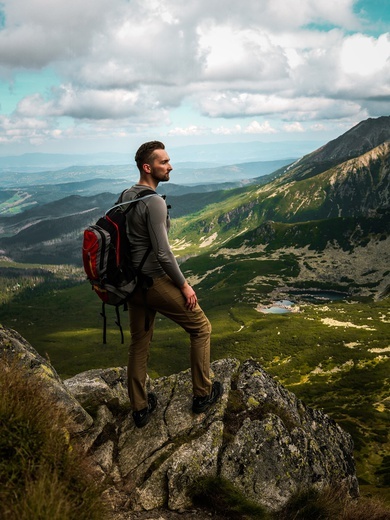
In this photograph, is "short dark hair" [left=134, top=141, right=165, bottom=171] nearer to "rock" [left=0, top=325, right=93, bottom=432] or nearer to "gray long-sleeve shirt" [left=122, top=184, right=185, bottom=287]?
"gray long-sleeve shirt" [left=122, top=184, right=185, bottom=287]

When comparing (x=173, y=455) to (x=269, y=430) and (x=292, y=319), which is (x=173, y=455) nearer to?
(x=269, y=430)

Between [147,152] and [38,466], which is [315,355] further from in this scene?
[38,466]

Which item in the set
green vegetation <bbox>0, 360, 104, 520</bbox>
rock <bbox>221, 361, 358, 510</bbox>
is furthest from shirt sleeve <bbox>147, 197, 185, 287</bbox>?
rock <bbox>221, 361, 358, 510</bbox>

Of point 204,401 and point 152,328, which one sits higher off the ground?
point 152,328

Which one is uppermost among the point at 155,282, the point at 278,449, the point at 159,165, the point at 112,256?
the point at 159,165

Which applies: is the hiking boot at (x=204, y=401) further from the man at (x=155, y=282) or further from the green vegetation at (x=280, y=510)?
the green vegetation at (x=280, y=510)

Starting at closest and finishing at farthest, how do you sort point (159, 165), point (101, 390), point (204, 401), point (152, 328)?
point (159, 165) → point (152, 328) → point (204, 401) → point (101, 390)

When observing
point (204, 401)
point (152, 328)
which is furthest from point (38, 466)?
point (204, 401)

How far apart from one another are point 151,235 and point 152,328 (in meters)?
2.93

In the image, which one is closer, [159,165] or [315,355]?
[159,165]

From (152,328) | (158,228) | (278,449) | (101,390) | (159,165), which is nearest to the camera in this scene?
(158,228)

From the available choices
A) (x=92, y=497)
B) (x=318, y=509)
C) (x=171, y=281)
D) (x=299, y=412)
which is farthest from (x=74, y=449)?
(x=299, y=412)

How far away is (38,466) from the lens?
5.36 meters

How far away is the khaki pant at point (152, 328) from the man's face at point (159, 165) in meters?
2.58
